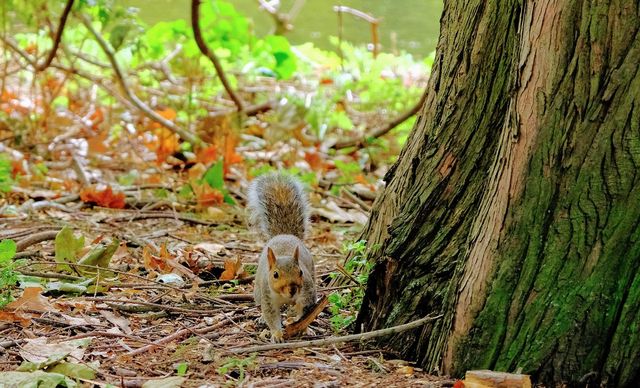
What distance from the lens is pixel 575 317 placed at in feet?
7.15

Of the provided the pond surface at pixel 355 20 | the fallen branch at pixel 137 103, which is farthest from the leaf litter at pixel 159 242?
the pond surface at pixel 355 20

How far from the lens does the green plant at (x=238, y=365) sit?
237 centimetres

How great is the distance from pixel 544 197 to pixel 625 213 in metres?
0.19

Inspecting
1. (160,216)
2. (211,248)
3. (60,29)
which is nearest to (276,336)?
(211,248)

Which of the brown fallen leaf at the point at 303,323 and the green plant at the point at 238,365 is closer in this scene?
the green plant at the point at 238,365

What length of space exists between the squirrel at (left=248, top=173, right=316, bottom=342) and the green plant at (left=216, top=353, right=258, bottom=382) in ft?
0.94

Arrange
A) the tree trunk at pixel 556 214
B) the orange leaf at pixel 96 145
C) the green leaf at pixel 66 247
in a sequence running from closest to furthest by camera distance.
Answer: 1. the tree trunk at pixel 556 214
2. the green leaf at pixel 66 247
3. the orange leaf at pixel 96 145

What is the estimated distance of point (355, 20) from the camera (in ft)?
35.3

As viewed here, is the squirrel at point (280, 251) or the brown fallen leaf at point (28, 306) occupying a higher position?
the squirrel at point (280, 251)

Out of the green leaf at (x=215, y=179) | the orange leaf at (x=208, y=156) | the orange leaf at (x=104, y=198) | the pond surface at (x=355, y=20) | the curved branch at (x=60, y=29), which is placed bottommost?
the orange leaf at (x=104, y=198)

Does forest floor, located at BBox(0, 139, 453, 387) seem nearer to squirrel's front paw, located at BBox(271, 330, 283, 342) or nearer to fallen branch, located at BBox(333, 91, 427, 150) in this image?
squirrel's front paw, located at BBox(271, 330, 283, 342)

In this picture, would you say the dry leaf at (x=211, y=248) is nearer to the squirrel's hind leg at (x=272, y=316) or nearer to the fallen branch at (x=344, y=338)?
the squirrel's hind leg at (x=272, y=316)

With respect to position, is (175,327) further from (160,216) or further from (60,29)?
(60,29)

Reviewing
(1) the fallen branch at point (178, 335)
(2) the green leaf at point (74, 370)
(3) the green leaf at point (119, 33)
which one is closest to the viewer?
(2) the green leaf at point (74, 370)
